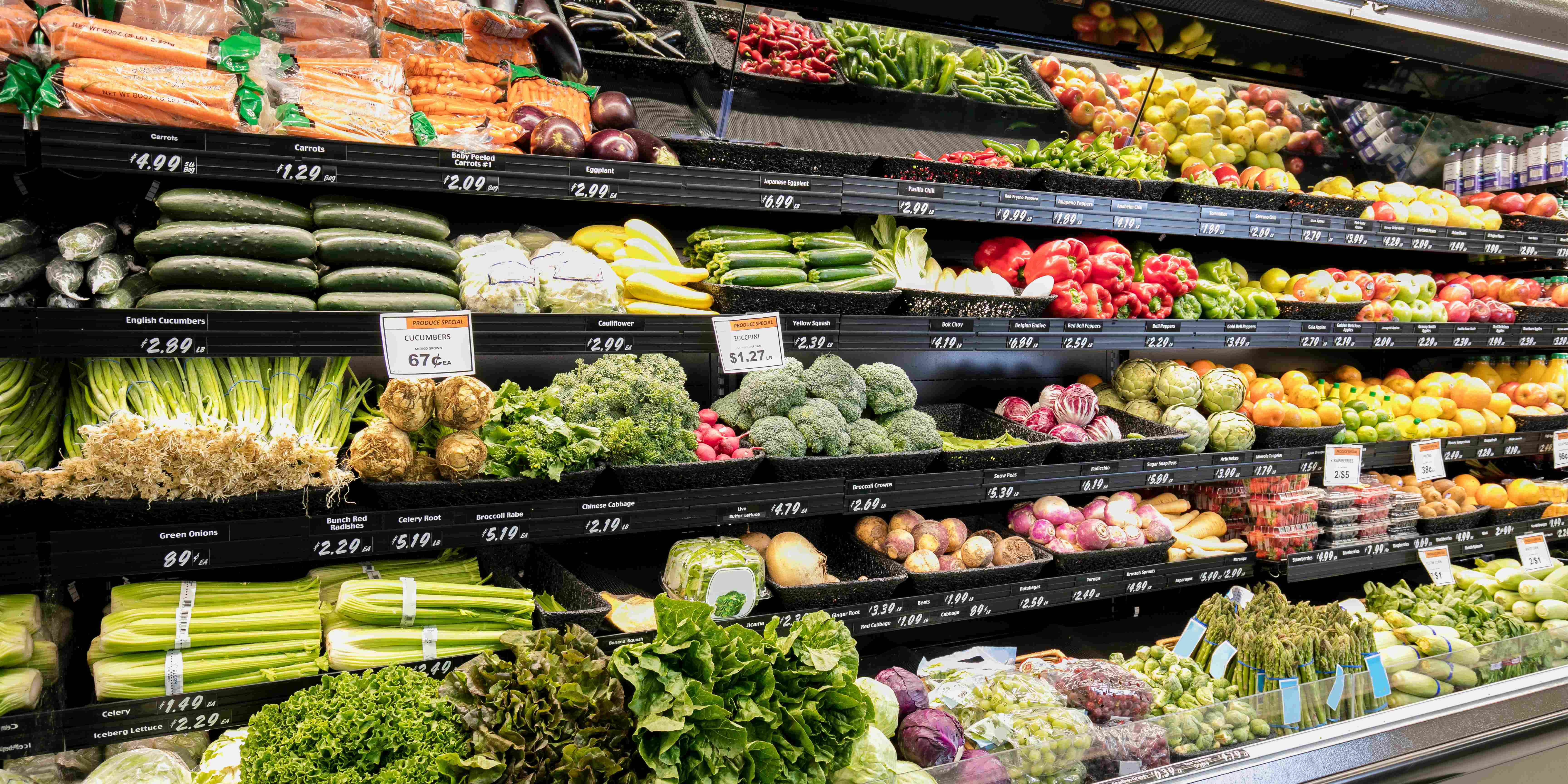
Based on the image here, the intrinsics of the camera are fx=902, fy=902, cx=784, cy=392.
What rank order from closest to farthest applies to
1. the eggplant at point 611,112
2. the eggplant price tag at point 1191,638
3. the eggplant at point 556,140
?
the eggplant at point 556,140
the eggplant at point 611,112
the eggplant price tag at point 1191,638

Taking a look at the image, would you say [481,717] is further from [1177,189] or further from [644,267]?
[1177,189]

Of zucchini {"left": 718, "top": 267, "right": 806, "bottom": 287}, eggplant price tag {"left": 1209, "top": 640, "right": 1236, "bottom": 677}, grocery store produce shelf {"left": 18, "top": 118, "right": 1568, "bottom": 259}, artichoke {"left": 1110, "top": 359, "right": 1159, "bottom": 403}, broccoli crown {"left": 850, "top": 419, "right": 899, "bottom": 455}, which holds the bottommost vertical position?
eggplant price tag {"left": 1209, "top": 640, "right": 1236, "bottom": 677}

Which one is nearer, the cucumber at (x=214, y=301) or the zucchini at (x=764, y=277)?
the cucumber at (x=214, y=301)

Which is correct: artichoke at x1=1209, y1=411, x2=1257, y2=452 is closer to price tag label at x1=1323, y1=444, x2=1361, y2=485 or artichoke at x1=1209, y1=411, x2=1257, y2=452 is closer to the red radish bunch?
price tag label at x1=1323, y1=444, x2=1361, y2=485

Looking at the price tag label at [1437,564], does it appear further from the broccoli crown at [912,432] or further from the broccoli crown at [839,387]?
the broccoli crown at [839,387]

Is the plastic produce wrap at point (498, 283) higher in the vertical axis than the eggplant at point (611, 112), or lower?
lower

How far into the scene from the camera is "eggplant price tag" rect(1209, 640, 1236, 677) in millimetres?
2781

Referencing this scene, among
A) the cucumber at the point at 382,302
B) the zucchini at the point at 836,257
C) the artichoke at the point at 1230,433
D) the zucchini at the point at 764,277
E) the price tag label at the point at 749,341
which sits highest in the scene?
the zucchini at the point at 836,257

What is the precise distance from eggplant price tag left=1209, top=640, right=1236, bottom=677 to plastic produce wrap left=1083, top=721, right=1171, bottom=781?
2.11 ft

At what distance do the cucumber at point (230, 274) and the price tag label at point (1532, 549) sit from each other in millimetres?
5053

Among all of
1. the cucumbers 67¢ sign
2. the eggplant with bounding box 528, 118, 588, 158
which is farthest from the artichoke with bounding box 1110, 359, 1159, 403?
the cucumbers 67¢ sign

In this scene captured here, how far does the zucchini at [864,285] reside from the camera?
2715 millimetres

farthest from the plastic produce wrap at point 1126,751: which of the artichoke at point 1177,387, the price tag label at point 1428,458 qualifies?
the price tag label at point 1428,458

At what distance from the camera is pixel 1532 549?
4.19 metres
